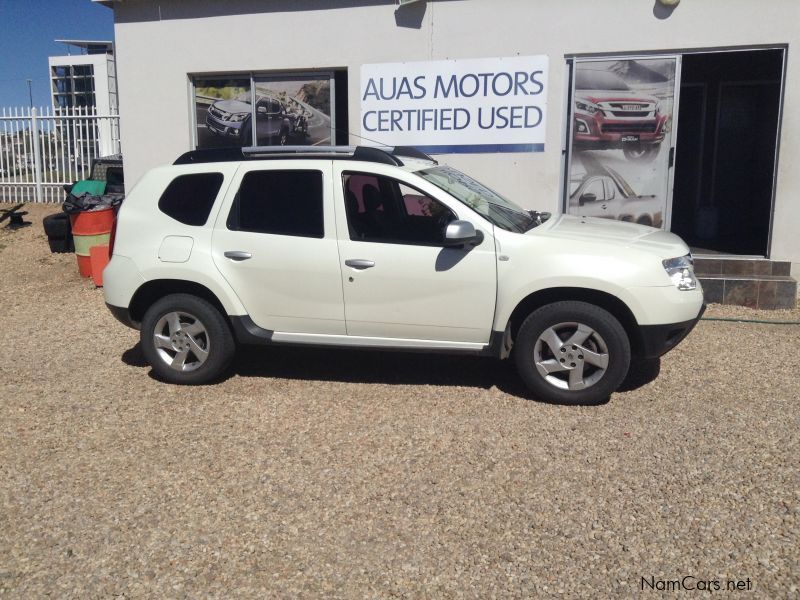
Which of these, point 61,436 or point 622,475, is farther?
point 61,436

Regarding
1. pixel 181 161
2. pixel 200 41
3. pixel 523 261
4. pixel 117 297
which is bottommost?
pixel 117 297

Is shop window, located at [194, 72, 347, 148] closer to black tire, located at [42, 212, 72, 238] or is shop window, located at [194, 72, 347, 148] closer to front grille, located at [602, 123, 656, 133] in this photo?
black tire, located at [42, 212, 72, 238]

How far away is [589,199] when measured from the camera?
9898mm

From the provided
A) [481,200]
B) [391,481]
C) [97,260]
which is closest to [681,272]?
[481,200]

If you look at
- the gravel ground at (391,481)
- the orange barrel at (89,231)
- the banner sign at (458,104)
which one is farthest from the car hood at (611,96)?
the orange barrel at (89,231)

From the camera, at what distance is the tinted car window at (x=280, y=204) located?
601 cm

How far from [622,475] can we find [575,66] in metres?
6.39

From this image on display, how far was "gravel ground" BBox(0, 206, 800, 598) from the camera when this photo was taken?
3.63m

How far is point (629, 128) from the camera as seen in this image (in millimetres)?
9656

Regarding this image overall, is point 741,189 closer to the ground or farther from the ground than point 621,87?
closer to the ground

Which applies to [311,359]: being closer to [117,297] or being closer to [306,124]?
[117,297]

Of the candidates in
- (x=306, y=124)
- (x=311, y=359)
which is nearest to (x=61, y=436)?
(x=311, y=359)

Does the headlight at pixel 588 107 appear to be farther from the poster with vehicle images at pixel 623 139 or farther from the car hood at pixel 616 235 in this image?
the car hood at pixel 616 235

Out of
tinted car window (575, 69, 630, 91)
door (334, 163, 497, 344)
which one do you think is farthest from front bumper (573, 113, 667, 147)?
door (334, 163, 497, 344)
